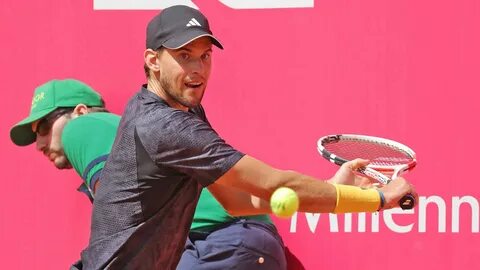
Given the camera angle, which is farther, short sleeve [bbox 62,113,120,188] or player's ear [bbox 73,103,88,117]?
player's ear [bbox 73,103,88,117]

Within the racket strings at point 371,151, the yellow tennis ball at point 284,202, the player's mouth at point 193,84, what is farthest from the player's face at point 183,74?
the racket strings at point 371,151

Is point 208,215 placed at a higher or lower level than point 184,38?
lower

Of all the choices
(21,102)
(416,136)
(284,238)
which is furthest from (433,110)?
(21,102)

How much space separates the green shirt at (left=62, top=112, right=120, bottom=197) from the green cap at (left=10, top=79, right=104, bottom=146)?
0.18m

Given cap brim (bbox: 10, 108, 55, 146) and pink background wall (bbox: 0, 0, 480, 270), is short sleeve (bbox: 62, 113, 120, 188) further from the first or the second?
pink background wall (bbox: 0, 0, 480, 270)

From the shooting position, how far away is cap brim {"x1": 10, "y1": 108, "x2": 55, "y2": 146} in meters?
4.36

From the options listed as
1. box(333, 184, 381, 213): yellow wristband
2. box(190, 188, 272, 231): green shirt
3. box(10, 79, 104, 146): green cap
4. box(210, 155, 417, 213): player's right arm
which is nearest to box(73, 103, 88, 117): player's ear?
box(10, 79, 104, 146): green cap

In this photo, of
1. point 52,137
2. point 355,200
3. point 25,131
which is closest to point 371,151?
point 355,200

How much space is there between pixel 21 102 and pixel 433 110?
1.77 meters

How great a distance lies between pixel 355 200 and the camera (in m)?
3.12

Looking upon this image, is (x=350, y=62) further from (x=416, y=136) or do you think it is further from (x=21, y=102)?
(x=21, y=102)

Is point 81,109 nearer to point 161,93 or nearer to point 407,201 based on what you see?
point 161,93

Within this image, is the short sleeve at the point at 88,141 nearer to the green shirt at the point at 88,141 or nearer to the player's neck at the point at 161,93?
the green shirt at the point at 88,141

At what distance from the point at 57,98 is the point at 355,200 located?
5.49ft
